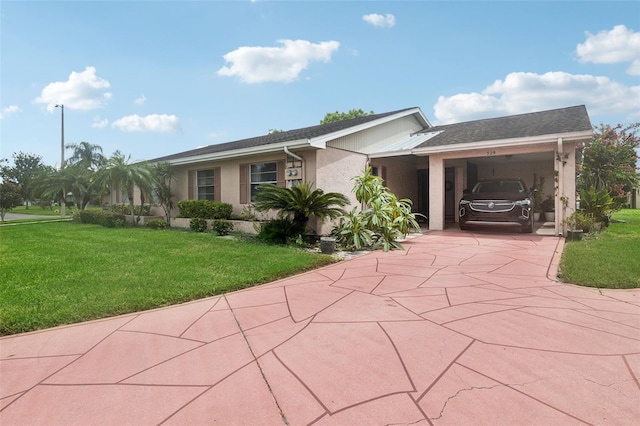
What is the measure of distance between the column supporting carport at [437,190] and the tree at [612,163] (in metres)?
6.75

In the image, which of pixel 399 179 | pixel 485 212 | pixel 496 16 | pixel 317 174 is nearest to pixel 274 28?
pixel 317 174

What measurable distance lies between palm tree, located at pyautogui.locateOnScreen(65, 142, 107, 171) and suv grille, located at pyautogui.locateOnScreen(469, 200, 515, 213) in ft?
105

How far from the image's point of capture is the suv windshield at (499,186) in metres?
10.7

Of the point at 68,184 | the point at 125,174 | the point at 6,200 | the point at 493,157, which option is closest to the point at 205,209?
the point at 125,174

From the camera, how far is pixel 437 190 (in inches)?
439

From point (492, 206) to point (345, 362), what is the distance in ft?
29.0

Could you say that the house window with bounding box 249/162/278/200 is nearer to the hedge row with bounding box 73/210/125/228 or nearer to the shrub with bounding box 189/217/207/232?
the shrub with bounding box 189/217/207/232

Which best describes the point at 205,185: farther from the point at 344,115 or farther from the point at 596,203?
the point at 344,115

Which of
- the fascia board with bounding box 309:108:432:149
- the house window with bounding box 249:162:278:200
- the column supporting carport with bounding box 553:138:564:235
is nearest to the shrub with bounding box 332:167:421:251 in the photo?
the fascia board with bounding box 309:108:432:149

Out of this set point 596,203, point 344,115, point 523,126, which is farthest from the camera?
point 344,115

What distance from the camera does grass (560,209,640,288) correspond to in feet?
15.9

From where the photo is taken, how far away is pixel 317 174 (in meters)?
9.86

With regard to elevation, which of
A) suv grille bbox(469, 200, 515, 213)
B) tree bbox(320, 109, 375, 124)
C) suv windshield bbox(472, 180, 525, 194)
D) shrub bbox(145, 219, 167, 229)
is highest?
tree bbox(320, 109, 375, 124)

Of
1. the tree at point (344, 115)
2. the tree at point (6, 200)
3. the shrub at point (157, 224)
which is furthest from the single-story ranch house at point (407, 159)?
the tree at point (344, 115)
